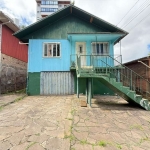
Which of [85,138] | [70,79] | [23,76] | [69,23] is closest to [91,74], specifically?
[85,138]

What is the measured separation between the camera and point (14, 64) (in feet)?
44.2

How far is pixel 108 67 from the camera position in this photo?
10.1m

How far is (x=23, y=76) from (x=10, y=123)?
39.5ft

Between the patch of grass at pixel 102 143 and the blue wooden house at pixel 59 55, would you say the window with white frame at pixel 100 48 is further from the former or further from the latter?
the patch of grass at pixel 102 143

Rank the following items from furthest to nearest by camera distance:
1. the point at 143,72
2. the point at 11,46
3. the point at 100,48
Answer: the point at 11,46 < the point at 143,72 < the point at 100,48

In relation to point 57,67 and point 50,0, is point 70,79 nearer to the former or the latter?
point 57,67

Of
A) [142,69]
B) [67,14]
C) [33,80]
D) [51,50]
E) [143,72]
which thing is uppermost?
[67,14]

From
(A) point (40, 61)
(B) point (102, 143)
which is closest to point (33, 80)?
(A) point (40, 61)

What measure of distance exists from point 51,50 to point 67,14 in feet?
11.6

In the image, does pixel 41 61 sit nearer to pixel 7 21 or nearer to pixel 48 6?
pixel 7 21

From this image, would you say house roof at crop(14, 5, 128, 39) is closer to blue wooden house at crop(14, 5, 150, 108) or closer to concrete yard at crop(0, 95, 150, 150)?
blue wooden house at crop(14, 5, 150, 108)

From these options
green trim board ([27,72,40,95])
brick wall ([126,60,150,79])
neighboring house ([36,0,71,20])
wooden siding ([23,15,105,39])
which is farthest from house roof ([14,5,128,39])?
neighboring house ([36,0,71,20])

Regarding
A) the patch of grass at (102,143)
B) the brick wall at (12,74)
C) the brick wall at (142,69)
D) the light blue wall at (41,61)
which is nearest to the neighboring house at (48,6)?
the brick wall at (12,74)

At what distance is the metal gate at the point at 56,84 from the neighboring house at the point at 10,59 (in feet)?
12.5
